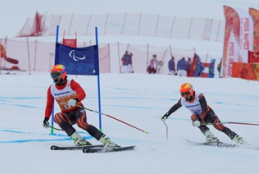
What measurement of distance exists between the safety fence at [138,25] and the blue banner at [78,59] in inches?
1766

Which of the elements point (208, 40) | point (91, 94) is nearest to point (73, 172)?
point (91, 94)

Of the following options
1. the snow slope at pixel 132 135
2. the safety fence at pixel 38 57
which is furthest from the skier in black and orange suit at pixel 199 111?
the safety fence at pixel 38 57

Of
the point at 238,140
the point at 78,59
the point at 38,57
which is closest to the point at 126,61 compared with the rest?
the point at 38,57

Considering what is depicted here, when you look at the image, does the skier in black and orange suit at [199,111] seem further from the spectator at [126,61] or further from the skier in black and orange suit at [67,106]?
the spectator at [126,61]

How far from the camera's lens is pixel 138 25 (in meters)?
59.3

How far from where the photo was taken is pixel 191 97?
11.0m

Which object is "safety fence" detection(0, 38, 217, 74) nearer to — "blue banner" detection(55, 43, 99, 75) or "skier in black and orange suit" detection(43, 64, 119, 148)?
"blue banner" detection(55, 43, 99, 75)

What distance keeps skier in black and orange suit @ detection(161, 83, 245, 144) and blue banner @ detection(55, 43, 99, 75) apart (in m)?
1.66

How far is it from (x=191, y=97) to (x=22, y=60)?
87.0ft

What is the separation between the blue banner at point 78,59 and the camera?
11.4 metres

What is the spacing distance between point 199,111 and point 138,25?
4846cm

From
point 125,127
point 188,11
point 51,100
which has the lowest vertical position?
point 125,127

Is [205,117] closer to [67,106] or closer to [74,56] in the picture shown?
[74,56]

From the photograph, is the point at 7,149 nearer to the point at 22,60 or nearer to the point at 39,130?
the point at 39,130
